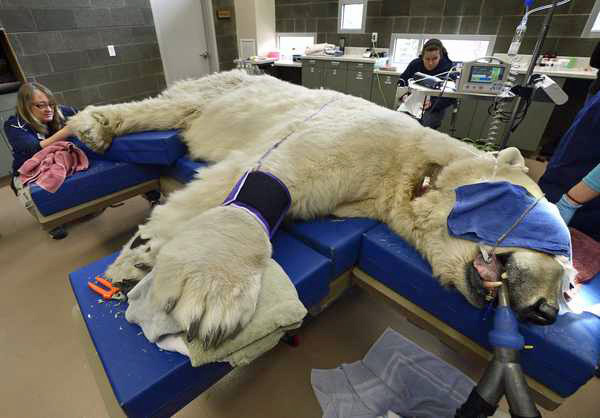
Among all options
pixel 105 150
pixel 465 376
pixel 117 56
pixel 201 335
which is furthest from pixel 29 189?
pixel 117 56

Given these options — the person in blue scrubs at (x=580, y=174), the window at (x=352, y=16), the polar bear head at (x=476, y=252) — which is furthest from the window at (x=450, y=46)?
the polar bear head at (x=476, y=252)

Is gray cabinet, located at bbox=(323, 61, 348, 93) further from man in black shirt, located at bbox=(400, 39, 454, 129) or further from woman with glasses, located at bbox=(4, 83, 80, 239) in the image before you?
woman with glasses, located at bbox=(4, 83, 80, 239)

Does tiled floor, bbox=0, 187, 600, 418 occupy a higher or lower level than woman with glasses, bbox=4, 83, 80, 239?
lower

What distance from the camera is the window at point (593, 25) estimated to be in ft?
11.6

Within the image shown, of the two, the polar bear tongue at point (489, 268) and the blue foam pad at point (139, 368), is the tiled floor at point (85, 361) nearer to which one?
the blue foam pad at point (139, 368)

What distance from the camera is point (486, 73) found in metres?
2.44

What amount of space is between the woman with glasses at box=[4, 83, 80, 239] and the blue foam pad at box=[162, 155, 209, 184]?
0.79 m

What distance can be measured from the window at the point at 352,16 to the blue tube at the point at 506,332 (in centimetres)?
554

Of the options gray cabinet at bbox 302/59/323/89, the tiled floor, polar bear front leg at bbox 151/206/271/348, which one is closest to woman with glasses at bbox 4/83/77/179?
the tiled floor

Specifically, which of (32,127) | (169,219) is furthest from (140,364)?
(32,127)

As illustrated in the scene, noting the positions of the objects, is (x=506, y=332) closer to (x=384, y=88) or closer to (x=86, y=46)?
(x=384, y=88)

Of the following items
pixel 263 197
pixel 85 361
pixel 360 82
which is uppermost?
pixel 263 197

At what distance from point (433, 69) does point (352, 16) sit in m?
2.44

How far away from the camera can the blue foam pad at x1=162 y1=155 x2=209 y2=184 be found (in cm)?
196
